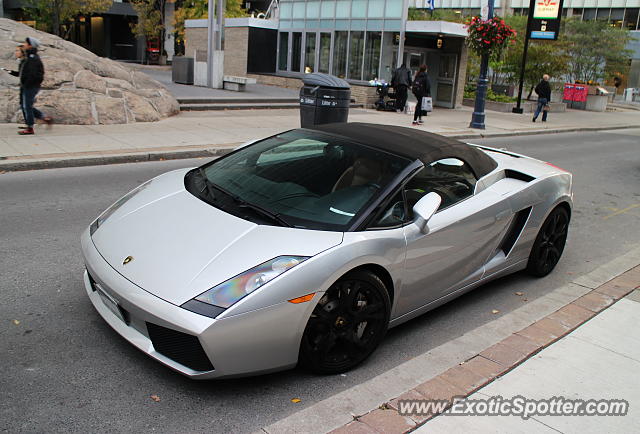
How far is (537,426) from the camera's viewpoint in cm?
318

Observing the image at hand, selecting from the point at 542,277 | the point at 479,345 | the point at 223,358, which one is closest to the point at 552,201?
the point at 542,277

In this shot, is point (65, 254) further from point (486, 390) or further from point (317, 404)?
point (486, 390)

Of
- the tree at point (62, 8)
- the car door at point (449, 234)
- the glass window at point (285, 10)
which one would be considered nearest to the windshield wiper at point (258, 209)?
the car door at point (449, 234)

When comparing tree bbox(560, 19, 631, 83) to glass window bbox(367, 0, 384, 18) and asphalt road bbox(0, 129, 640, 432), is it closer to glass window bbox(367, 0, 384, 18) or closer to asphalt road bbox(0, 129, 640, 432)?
glass window bbox(367, 0, 384, 18)

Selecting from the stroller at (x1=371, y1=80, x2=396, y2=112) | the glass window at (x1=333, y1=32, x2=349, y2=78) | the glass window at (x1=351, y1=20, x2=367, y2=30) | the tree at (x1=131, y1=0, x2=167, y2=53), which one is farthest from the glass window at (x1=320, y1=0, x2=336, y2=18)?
the tree at (x1=131, y1=0, x2=167, y2=53)

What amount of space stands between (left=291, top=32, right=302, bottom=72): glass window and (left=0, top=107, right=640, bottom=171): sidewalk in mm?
8325

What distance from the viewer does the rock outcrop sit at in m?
13.0

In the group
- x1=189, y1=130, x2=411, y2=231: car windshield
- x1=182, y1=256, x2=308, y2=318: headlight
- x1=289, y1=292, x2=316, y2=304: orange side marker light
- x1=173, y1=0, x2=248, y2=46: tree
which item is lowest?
x1=289, y1=292, x2=316, y2=304: orange side marker light

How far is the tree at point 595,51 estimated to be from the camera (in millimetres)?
36906

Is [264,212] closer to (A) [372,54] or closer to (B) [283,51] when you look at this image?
(A) [372,54]

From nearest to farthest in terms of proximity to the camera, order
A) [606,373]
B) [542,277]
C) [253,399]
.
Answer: [253,399], [606,373], [542,277]

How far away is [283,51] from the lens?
95.2 feet

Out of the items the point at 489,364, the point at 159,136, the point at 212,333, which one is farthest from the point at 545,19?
the point at 212,333

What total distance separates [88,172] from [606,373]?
26.3 ft
